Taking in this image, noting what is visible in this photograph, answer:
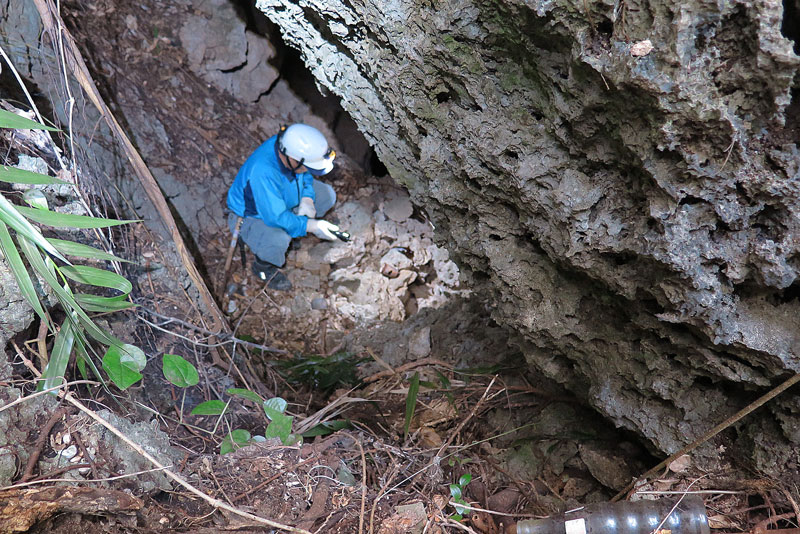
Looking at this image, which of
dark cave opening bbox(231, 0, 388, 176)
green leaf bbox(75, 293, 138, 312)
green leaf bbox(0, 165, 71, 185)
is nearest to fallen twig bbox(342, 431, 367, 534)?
green leaf bbox(75, 293, 138, 312)

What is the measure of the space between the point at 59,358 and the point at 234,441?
24.7 inches

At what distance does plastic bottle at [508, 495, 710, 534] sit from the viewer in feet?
4.84

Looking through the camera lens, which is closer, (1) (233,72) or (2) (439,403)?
(2) (439,403)

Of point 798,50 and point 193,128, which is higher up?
point 798,50

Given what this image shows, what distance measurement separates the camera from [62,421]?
150 cm

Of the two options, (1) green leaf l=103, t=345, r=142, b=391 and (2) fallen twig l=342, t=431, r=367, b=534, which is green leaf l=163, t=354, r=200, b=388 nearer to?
(1) green leaf l=103, t=345, r=142, b=391

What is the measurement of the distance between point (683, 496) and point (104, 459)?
1719mm

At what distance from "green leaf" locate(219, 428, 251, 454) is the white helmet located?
7.52ft

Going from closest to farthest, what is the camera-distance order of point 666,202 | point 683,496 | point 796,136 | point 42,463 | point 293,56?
point 796,136
point 666,202
point 42,463
point 683,496
point 293,56

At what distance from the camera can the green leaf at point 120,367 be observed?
165 centimetres

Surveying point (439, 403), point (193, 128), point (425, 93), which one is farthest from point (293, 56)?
point (439, 403)

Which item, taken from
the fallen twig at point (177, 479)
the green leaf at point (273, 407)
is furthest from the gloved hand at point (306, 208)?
the fallen twig at point (177, 479)

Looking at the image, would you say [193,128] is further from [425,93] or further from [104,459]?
[104,459]

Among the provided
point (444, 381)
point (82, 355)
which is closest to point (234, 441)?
point (82, 355)
